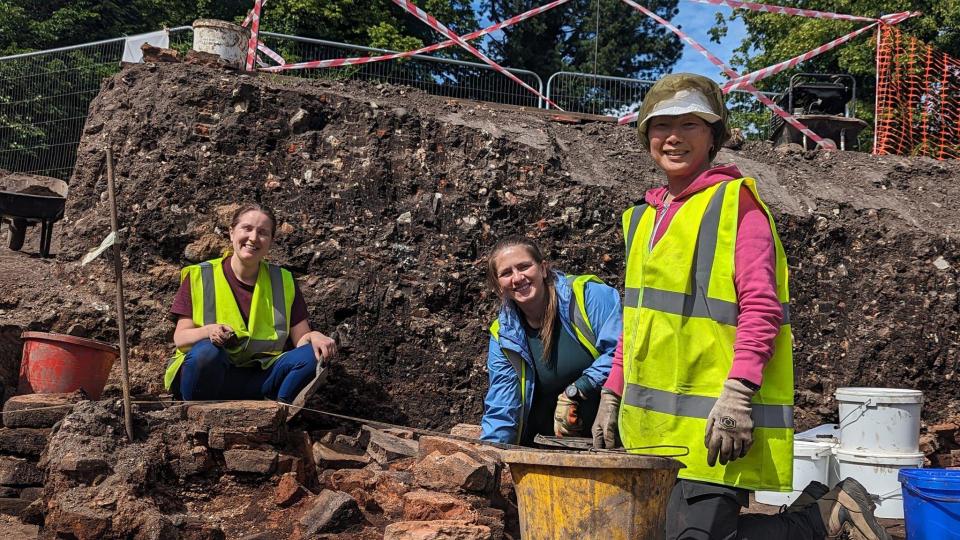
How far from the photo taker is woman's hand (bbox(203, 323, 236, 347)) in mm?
4316

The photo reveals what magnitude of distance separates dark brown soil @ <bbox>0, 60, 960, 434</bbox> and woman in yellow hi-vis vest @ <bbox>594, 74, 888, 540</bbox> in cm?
282

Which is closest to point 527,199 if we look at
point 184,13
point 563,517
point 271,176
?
point 271,176

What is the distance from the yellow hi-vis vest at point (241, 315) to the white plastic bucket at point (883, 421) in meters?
3.16

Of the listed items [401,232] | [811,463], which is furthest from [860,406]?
[401,232]

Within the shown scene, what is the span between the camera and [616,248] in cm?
605

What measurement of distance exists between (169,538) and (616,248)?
3.51 m

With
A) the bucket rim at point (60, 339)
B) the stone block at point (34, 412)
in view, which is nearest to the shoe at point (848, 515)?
the stone block at point (34, 412)

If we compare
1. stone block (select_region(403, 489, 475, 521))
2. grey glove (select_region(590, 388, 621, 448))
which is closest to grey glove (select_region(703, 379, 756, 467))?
grey glove (select_region(590, 388, 621, 448))

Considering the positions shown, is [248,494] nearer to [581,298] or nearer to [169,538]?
[169,538]

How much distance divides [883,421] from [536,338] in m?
2.19

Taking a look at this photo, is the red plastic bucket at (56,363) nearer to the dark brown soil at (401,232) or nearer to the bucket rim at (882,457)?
the dark brown soil at (401,232)

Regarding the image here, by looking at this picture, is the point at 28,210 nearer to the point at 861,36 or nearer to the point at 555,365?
the point at 555,365

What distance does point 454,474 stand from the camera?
3.90 metres

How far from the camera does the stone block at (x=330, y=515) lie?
3.86m
